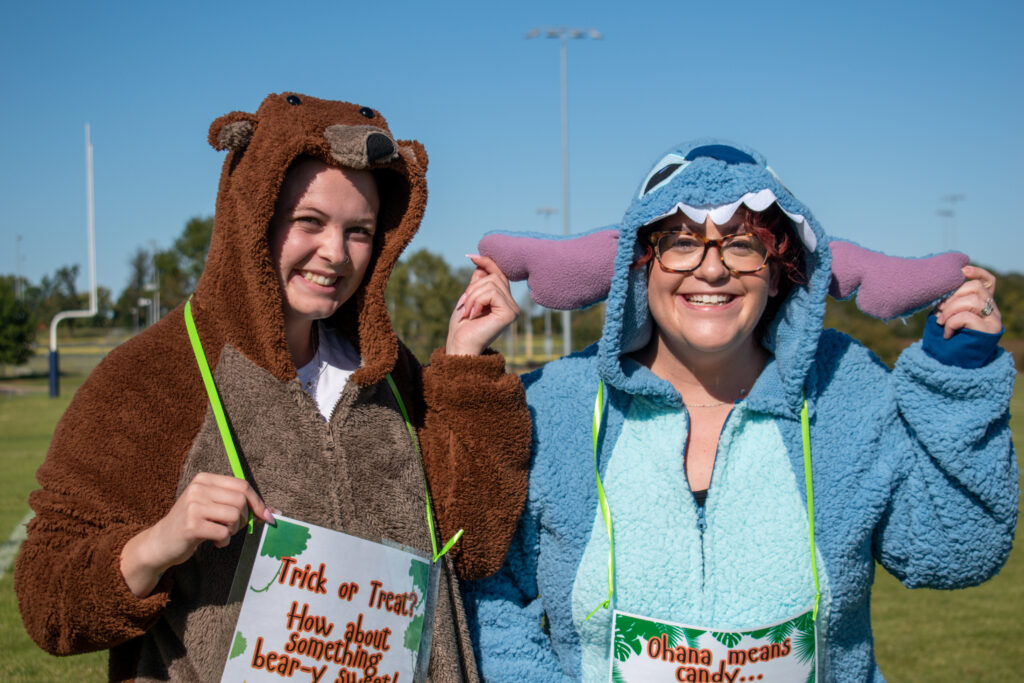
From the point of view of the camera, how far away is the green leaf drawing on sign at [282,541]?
5.57ft

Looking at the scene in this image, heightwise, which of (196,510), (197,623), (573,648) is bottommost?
(573,648)

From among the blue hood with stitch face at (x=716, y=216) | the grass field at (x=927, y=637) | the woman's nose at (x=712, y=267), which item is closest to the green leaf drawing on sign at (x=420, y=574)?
the blue hood with stitch face at (x=716, y=216)

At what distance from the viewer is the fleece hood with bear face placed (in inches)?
71.4

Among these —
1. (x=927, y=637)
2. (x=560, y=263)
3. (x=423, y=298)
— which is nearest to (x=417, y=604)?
(x=560, y=263)

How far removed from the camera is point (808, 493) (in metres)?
2.01

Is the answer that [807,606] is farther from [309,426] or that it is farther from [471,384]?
[309,426]

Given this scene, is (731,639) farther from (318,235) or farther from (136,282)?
(136,282)

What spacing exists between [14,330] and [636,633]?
38.2 meters

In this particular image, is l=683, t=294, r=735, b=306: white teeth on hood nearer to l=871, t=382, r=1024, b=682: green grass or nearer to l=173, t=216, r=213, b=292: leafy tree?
l=871, t=382, r=1024, b=682: green grass

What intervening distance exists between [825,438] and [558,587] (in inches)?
28.5

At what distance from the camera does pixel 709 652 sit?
1.88 meters

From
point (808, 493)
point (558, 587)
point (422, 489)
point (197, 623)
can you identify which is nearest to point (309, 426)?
point (422, 489)

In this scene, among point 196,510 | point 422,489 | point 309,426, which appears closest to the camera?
point 196,510

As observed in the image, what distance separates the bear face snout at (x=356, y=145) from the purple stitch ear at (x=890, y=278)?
1.09 meters
